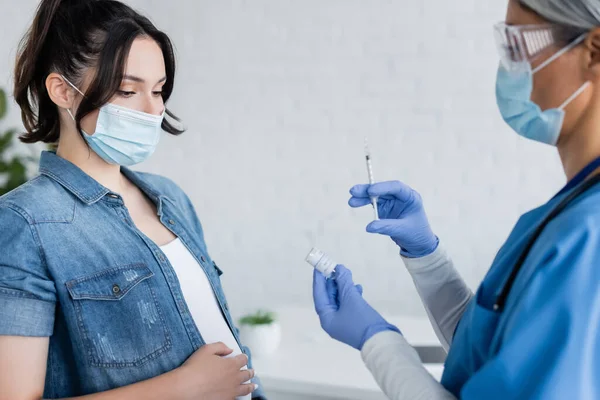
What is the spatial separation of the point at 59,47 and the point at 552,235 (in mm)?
892

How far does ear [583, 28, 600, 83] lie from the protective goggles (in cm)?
1

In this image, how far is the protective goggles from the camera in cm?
77

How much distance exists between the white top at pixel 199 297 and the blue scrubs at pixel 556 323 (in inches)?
23.7

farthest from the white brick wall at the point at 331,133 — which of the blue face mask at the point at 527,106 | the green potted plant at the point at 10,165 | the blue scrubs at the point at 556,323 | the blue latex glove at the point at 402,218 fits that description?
the blue scrubs at the point at 556,323

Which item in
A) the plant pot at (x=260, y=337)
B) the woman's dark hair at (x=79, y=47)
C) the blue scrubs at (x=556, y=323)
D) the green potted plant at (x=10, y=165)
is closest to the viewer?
the blue scrubs at (x=556, y=323)

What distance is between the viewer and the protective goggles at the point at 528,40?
77 cm

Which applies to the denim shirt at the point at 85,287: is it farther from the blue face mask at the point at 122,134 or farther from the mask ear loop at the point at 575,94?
the mask ear loop at the point at 575,94

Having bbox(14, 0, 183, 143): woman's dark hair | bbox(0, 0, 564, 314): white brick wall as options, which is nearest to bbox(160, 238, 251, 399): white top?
bbox(14, 0, 183, 143): woman's dark hair

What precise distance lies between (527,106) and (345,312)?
0.43 metres

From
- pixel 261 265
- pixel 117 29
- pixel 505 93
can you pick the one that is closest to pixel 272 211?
pixel 261 265

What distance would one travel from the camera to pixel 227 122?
114 inches

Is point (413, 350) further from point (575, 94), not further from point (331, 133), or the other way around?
point (331, 133)

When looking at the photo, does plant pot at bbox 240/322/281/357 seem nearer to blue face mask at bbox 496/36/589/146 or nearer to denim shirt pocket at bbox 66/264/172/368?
denim shirt pocket at bbox 66/264/172/368

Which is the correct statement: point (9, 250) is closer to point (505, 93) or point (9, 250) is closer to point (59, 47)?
point (59, 47)
